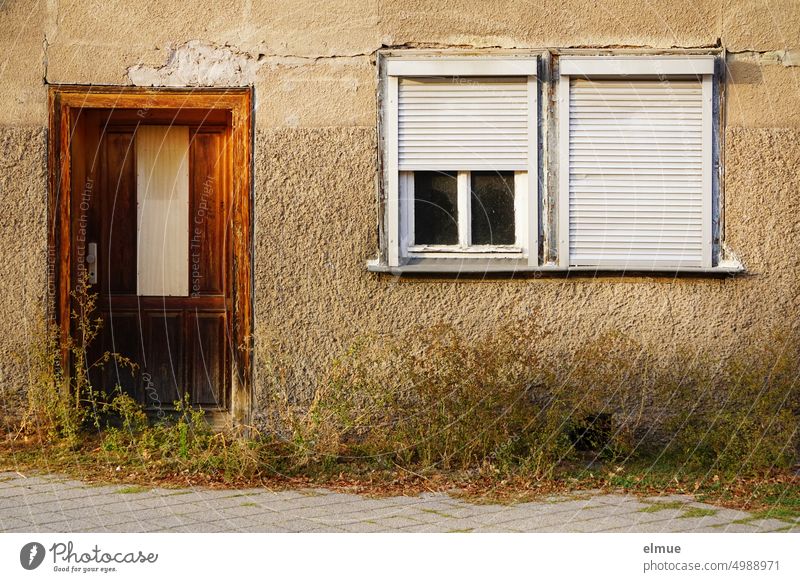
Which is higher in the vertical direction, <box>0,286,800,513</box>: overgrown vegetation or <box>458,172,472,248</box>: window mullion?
<box>458,172,472,248</box>: window mullion

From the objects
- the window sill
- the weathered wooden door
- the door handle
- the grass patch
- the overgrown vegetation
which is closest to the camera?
the grass patch

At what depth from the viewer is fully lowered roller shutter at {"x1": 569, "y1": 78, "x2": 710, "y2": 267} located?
713 centimetres

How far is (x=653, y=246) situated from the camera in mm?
7160

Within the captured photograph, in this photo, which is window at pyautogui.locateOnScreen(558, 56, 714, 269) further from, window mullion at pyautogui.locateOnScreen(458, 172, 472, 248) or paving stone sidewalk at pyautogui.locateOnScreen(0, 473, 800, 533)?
paving stone sidewalk at pyautogui.locateOnScreen(0, 473, 800, 533)

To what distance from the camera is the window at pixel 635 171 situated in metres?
7.12

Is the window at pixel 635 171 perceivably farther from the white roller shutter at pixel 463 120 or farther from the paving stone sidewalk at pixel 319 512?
the paving stone sidewalk at pixel 319 512

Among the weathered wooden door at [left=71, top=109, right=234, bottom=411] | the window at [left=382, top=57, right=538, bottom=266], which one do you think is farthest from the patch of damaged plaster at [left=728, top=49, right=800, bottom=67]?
the weathered wooden door at [left=71, top=109, right=234, bottom=411]

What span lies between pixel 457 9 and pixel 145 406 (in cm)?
366

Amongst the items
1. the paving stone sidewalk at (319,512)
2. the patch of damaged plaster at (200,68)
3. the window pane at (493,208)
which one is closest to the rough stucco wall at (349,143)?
the patch of damaged plaster at (200,68)

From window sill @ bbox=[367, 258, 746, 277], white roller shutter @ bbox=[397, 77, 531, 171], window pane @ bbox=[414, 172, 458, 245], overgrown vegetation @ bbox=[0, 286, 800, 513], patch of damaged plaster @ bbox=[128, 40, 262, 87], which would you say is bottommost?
overgrown vegetation @ bbox=[0, 286, 800, 513]

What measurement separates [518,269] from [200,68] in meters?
2.61

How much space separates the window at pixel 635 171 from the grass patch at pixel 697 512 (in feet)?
6.42

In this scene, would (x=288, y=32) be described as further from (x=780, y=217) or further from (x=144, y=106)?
(x=780, y=217)

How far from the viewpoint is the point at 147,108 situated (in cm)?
721
